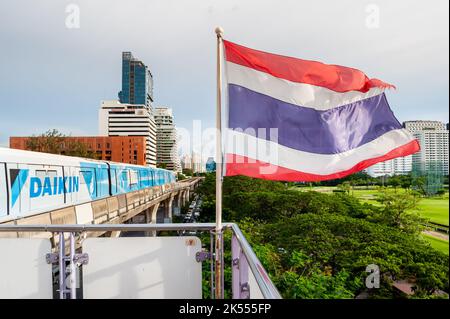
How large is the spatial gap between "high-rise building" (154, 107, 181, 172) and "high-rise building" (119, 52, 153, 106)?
25.0 metres

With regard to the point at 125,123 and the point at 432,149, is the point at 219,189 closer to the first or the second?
the point at 432,149

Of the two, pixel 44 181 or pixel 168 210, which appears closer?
pixel 44 181

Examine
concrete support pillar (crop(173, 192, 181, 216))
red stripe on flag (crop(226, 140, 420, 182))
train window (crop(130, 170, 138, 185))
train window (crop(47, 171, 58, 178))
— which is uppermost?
red stripe on flag (crop(226, 140, 420, 182))

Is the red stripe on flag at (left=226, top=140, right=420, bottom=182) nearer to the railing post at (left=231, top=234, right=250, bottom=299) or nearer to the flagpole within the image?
the flagpole

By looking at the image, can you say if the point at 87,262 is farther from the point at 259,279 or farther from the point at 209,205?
the point at 209,205

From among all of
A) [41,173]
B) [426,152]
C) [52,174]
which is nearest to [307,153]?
[41,173]

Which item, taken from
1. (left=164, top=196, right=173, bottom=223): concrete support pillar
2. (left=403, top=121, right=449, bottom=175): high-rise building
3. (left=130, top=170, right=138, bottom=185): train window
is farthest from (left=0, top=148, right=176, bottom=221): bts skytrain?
(left=403, top=121, right=449, bottom=175): high-rise building

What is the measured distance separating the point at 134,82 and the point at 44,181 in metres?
144

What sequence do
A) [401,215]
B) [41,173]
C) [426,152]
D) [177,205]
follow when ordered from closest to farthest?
1. [41,173]
2. [401,215]
3. [177,205]
4. [426,152]

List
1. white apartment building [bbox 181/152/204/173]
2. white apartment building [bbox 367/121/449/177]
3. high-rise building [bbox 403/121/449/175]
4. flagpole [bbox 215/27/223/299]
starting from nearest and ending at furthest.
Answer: flagpole [bbox 215/27/223/299], high-rise building [bbox 403/121/449/175], white apartment building [bbox 367/121/449/177], white apartment building [bbox 181/152/204/173]

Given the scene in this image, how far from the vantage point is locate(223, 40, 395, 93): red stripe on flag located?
354cm

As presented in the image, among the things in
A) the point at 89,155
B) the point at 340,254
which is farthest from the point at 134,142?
the point at 340,254

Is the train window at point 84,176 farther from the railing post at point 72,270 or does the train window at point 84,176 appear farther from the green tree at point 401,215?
the green tree at point 401,215

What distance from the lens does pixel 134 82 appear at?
5768 inches
